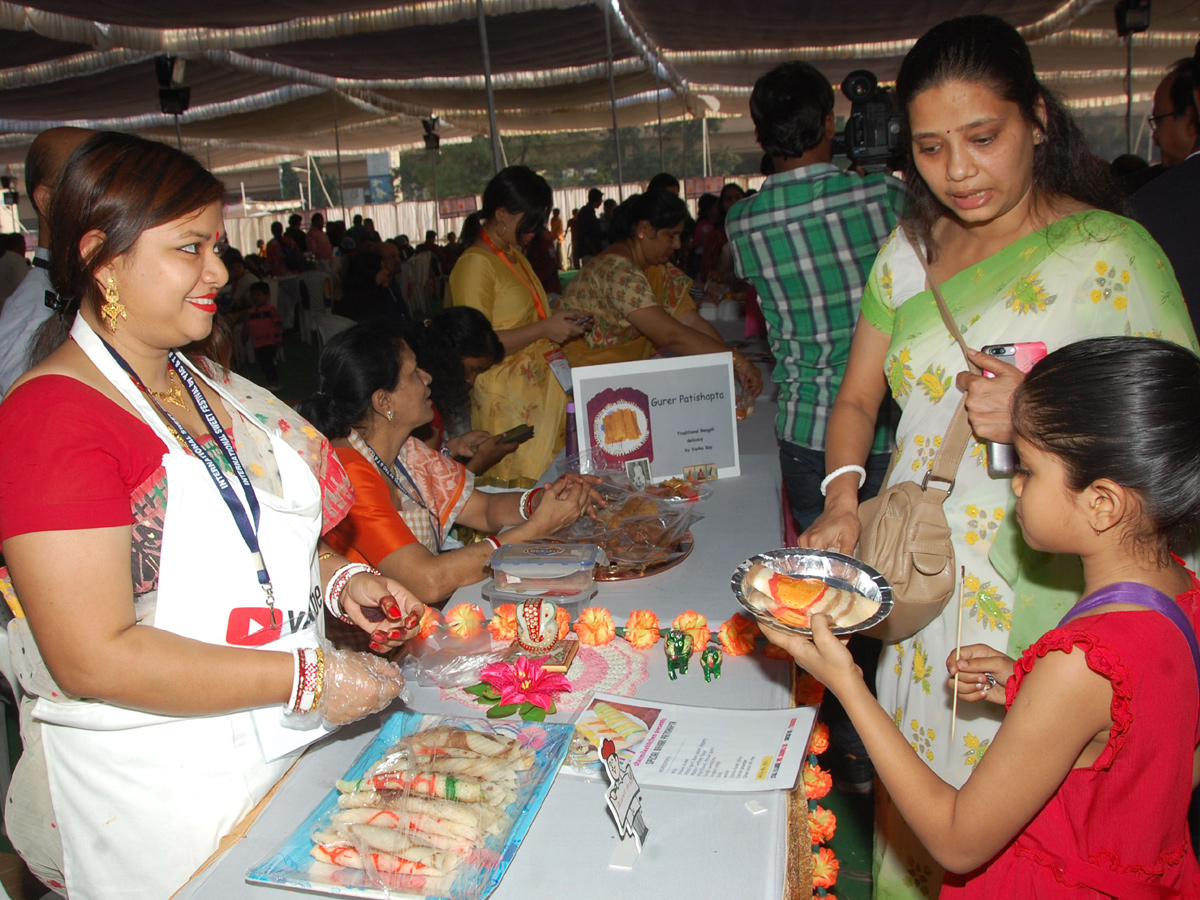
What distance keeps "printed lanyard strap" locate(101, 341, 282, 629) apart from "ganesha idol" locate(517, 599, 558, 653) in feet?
1.66

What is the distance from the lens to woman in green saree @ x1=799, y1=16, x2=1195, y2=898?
1.35 metres

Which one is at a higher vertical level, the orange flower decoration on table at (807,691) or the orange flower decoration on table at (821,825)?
the orange flower decoration on table at (807,691)

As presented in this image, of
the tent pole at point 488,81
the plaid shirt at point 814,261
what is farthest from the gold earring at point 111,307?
the tent pole at point 488,81

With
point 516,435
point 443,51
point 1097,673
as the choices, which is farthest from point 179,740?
point 443,51

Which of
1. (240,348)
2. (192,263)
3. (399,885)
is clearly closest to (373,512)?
(192,263)

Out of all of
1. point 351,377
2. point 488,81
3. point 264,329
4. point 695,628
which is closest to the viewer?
point 695,628

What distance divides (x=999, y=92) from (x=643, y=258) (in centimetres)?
269

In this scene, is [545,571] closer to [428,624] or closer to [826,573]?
[428,624]

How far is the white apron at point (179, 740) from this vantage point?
1.19 metres

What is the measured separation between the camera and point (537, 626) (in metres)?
1.66

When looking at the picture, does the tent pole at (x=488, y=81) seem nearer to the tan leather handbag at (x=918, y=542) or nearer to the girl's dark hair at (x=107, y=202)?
the girl's dark hair at (x=107, y=202)

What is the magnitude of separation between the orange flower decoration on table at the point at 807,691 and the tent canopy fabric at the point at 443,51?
7049 millimetres

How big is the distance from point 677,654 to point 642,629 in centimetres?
12

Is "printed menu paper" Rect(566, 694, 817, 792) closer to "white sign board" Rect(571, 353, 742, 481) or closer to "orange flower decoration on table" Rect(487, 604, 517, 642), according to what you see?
"orange flower decoration on table" Rect(487, 604, 517, 642)
